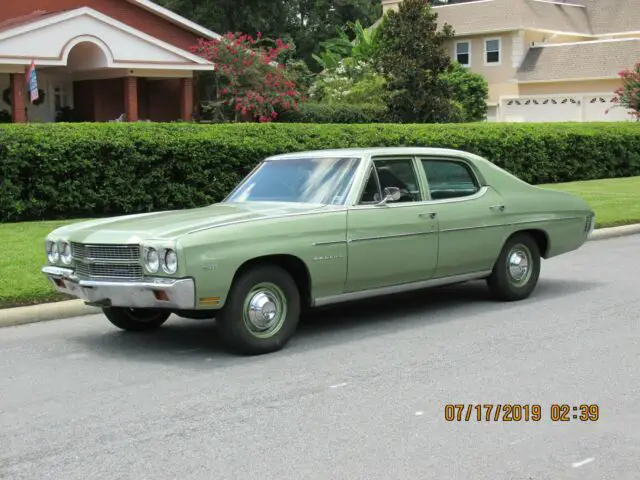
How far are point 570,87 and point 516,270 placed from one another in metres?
38.9

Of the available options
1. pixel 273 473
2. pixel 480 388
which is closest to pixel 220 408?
pixel 273 473

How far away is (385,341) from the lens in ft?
24.8

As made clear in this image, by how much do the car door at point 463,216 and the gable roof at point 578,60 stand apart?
3731 centimetres

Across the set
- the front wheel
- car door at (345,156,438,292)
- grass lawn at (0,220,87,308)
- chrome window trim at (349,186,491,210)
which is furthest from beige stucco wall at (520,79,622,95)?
the front wheel

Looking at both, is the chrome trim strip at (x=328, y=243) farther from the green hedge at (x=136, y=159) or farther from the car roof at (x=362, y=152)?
the green hedge at (x=136, y=159)

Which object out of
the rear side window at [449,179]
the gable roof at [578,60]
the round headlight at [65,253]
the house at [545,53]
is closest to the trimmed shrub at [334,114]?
the house at [545,53]

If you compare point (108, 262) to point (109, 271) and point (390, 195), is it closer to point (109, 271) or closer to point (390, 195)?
point (109, 271)

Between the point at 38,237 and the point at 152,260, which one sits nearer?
the point at 152,260

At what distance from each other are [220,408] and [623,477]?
2.42 m

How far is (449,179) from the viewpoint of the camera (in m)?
8.84

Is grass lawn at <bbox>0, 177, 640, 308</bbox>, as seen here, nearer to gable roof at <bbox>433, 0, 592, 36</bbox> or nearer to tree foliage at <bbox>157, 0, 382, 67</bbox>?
gable roof at <bbox>433, 0, 592, 36</bbox>

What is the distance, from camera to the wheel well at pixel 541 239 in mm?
9392

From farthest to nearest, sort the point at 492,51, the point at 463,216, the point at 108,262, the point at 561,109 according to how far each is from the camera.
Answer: the point at 492,51, the point at 561,109, the point at 463,216, the point at 108,262
